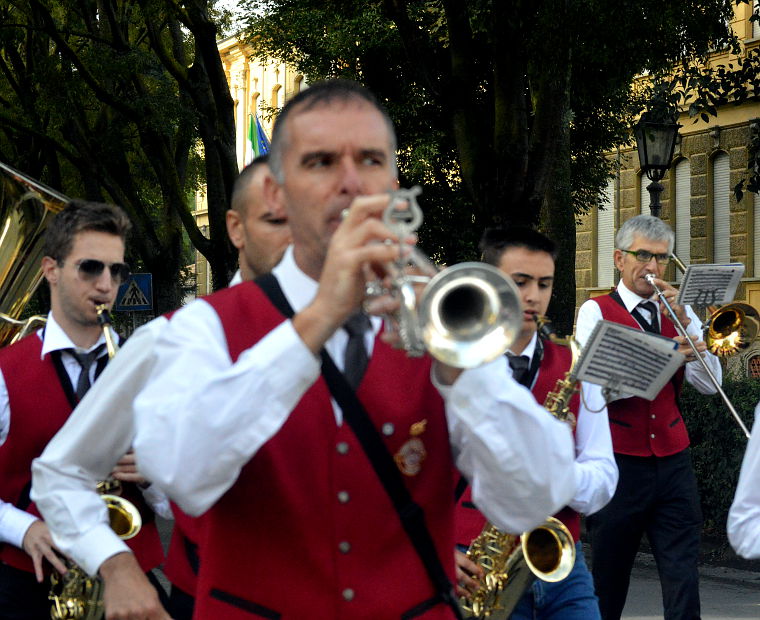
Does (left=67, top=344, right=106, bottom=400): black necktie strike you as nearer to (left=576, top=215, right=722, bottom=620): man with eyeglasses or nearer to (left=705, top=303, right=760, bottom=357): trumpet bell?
(left=576, top=215, right=722, bottom=620): man with eyeglasses

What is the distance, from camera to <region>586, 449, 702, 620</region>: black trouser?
6.53 meters

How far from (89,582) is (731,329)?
4435 millimetres

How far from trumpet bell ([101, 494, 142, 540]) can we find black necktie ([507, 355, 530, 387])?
1.42m

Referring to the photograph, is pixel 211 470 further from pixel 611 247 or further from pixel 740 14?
pixel 611 247

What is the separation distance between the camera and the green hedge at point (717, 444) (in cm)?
1008

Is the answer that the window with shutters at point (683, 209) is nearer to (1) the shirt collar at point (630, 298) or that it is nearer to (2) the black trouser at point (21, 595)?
(1) the shirt collar at point (630, 298)

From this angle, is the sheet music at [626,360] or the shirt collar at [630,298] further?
the shirt collar at [630,298]

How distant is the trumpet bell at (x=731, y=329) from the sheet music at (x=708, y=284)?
26cm

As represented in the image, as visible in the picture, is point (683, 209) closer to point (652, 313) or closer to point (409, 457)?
point (652, 313)

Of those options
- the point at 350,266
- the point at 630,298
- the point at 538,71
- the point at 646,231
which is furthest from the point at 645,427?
the point at 538,71

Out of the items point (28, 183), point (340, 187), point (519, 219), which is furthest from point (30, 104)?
point (340, 187)

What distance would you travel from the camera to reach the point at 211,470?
7.58 ft

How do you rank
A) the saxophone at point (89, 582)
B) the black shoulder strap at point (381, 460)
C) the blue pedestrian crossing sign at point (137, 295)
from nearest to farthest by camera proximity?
1. the black shoulder strap at point (381, 460)
2. the saxophone at point (89, 582)
3. the blue pedestrian crossing sign at point (137, 295)

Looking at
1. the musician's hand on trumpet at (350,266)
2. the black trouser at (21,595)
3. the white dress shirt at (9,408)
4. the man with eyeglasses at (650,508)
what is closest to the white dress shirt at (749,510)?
the musician's hand on trumpet at (350,266)
